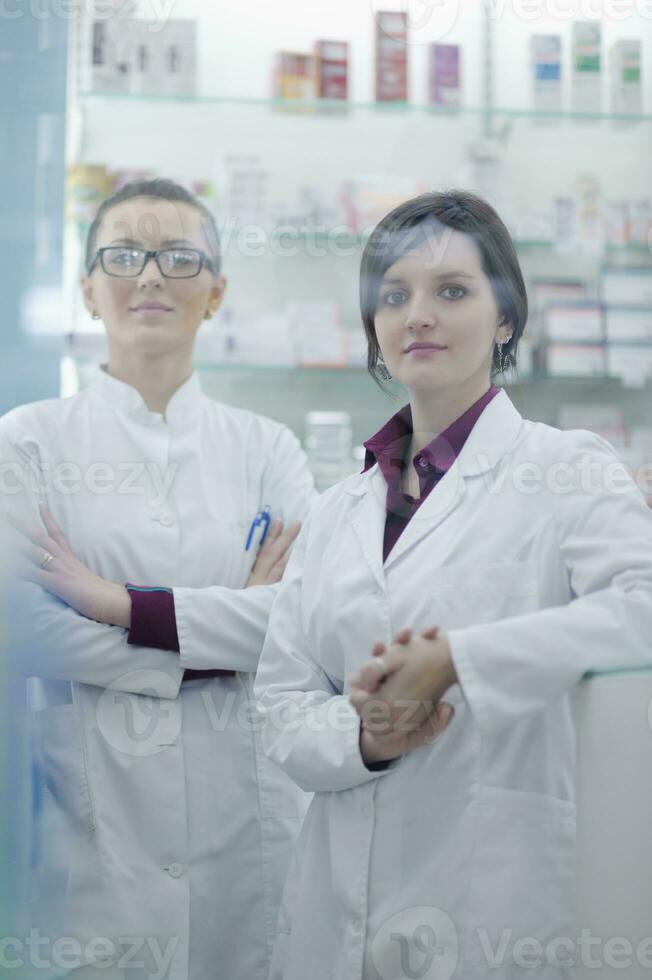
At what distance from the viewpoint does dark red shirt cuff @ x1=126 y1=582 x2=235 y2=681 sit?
1.26m

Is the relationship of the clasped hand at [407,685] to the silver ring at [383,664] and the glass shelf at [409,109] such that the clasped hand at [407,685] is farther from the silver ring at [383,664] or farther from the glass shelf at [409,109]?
the glass shelf at [409,109]

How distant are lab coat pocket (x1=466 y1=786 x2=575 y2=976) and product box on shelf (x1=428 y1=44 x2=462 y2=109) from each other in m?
1.98

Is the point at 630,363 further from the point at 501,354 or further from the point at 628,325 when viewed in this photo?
the point at 501,354

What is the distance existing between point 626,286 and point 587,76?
19.8 inches

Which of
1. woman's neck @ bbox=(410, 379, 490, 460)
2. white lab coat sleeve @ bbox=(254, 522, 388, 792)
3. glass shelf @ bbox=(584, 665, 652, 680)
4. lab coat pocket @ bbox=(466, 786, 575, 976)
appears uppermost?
woman's neck @ bbox=(410, 379, 490, 460)

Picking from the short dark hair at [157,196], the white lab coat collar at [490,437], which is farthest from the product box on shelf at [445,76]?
the white lab coat collar at [490,437]

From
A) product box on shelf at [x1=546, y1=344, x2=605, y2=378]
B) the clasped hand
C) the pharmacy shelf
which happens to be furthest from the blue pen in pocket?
product box on shelf at [x1=546, y1=344, x2=605, y2=378]

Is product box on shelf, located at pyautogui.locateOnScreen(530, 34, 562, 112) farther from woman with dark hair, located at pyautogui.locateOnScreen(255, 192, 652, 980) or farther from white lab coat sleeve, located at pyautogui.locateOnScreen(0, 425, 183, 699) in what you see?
white lab coat sleeve, located at pyautogui.locateOnScreen(0, 425, 183, 699)

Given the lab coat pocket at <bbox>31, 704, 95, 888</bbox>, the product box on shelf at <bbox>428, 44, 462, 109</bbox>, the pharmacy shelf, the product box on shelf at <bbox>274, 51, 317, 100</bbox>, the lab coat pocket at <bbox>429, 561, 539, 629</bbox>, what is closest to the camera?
the lab coat pocket at <bbox>429, 561, 539, 629</bbox>

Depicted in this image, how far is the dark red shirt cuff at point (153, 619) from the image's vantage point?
1.26 metres

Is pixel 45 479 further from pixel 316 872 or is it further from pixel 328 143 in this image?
pixel 328 143

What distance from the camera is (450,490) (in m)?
1.07

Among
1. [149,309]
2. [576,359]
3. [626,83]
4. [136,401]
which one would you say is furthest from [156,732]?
[626,83]

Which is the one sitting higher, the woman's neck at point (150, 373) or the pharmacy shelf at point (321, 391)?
the pharmacy shelf at point (321, 391)
